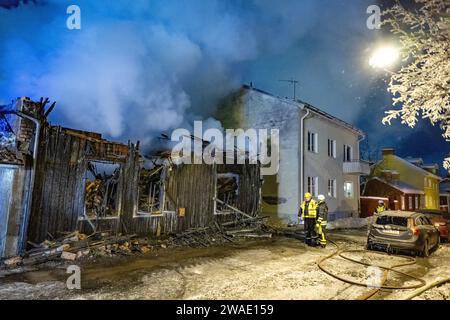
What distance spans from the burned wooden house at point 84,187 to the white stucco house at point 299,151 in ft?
17.7

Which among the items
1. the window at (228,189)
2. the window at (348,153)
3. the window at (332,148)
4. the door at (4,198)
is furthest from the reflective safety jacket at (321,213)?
the window at (348,153)

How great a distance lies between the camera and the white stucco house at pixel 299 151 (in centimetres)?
1780

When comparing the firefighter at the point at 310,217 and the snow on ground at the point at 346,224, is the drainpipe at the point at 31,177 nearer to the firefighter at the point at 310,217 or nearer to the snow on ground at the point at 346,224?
the firefighter at the point at 310,217

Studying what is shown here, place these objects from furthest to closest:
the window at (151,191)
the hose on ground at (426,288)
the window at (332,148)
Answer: the window at (332,148), the window at (151,191), the hose on ground at (426,288)

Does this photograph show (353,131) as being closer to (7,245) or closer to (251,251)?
(251,251)

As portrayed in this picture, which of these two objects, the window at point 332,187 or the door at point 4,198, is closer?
the door at point 4,198

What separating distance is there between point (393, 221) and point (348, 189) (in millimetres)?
14209

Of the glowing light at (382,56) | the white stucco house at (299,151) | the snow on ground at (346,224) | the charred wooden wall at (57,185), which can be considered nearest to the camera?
the glowing light at (382,56)

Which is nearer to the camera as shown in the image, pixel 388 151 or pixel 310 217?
pixel 310 217

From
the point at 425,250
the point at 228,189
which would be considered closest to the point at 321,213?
the point at 425,250

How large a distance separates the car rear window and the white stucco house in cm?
779

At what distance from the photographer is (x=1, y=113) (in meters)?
8.19

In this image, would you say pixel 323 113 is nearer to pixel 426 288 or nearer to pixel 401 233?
pixel 401 233

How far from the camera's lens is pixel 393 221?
9.44 meters
